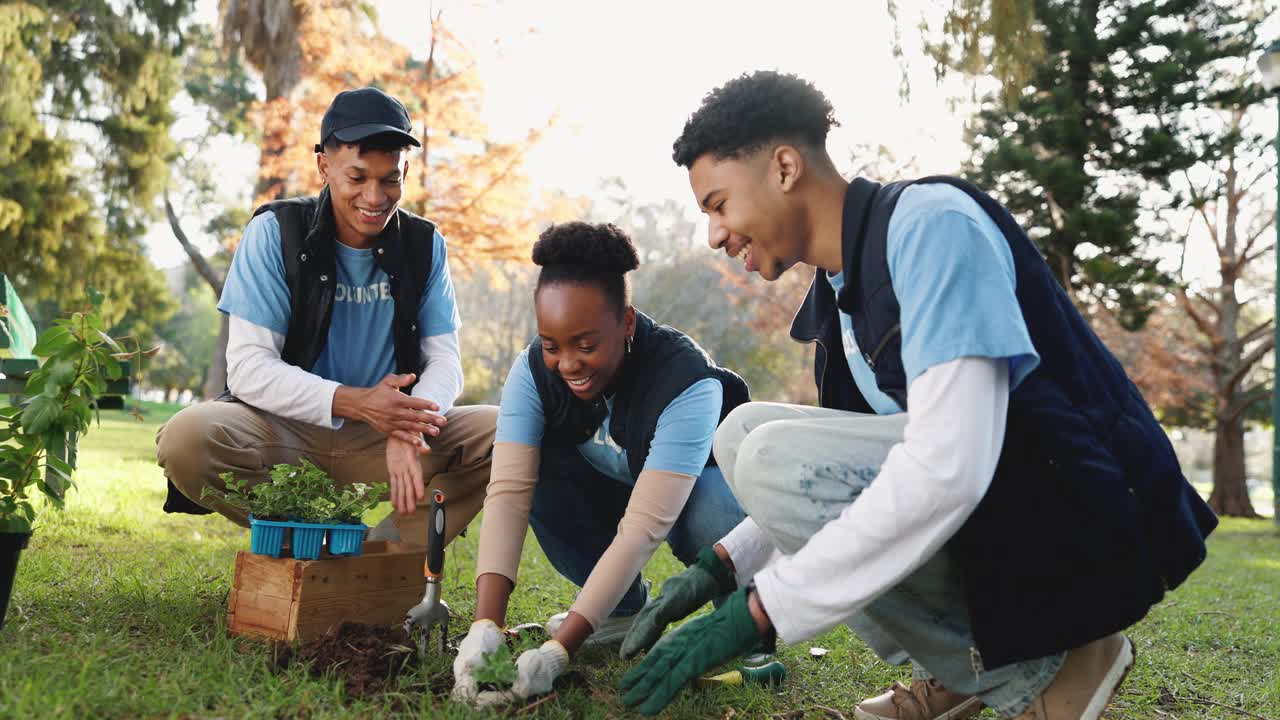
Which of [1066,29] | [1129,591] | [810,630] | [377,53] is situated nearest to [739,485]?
[810,630]

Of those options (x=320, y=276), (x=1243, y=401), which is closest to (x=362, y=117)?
(x=320, y=276)

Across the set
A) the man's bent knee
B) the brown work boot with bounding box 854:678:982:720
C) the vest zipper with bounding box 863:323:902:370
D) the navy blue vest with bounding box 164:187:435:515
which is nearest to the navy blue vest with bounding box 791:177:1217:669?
the vest zipper with bounding box 863:323:902:370

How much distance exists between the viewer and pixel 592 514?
10.6 feet

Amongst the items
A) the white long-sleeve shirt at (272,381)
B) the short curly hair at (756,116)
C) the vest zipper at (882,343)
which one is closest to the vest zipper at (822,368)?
the vest zipper at (882,343)

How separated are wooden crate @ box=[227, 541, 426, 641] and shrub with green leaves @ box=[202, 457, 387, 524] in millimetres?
118

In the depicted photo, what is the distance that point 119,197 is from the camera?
1677cm

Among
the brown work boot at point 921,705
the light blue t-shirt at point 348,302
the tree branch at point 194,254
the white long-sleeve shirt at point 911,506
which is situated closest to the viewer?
the white long-sleeve shirt at point 911,506

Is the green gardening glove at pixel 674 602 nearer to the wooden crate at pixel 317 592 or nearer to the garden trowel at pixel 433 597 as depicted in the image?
the garden trowel at pixel 433 597

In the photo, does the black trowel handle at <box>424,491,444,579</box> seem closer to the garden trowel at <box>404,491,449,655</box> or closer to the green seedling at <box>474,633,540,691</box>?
the garden trowel at <box>404,491,449,655</box>

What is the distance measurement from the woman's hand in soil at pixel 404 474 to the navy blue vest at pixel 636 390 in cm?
45

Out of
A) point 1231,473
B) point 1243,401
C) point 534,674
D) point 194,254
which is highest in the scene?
point 534,674

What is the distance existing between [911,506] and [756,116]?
0.94 meters

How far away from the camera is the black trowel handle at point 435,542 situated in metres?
2.71

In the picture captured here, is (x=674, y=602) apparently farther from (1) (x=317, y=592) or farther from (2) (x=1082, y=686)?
(1) (x=317, y=592)
